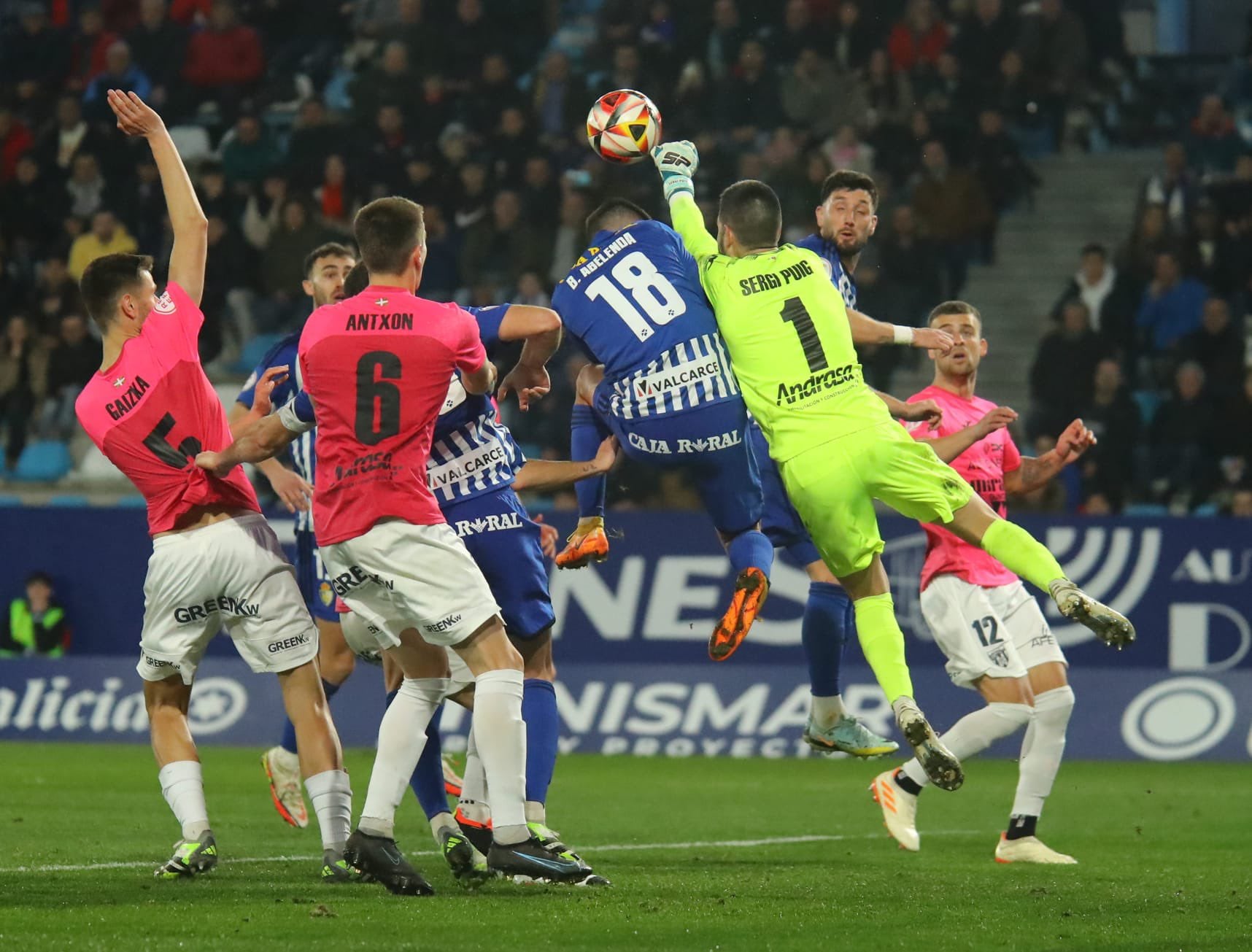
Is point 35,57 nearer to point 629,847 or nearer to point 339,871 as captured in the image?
point 629,847

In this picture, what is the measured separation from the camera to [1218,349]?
54.3 ft

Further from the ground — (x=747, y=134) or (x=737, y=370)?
(x=747, y=134)

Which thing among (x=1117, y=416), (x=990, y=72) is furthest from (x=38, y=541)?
(x=990, y=72)

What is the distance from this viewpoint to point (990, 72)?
19.0 metres

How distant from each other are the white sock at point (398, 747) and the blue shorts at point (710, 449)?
1.82m

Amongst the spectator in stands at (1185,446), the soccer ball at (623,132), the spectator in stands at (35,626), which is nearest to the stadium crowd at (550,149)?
the spectator in stands at (1185,446)

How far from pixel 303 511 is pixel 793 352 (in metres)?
3.08

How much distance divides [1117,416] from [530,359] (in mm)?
9807

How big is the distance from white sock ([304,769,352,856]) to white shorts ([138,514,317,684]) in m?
0.46

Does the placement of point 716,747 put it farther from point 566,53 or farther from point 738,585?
point 566,53

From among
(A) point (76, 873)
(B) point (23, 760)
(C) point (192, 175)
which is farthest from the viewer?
(C) point (192, 175)

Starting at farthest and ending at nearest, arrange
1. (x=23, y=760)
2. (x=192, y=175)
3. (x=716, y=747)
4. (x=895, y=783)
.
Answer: (x=192, y=175), (x=716, y=747), (x=23, y=760), (x=895, y=783)

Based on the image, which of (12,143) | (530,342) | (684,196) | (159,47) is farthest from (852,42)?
(530,342)

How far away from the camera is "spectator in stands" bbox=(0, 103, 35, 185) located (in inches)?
790
